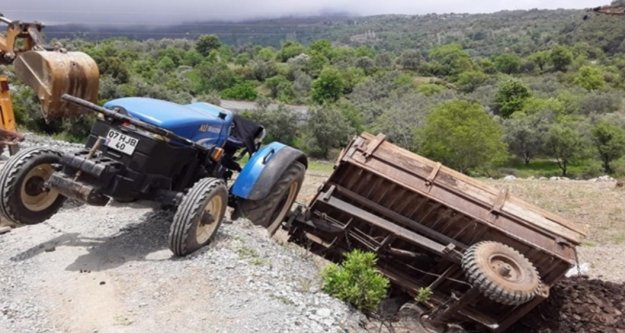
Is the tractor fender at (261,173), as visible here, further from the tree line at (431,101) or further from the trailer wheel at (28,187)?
the tree line at (431,101)

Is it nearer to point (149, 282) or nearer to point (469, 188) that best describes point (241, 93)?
point (469, 188)

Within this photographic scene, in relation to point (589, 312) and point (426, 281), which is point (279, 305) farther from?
point (589, 312)

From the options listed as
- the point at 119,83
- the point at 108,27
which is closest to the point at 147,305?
the point at 119,83

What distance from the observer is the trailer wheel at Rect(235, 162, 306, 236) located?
793 centimetres

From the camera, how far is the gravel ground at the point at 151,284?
5.18 meters

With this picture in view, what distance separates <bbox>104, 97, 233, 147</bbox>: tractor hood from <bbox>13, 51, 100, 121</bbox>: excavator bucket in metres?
2.23

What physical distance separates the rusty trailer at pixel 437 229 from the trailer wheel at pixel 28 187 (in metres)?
3.19

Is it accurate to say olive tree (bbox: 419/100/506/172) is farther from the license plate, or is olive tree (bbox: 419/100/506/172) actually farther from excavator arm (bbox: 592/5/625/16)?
the license plate

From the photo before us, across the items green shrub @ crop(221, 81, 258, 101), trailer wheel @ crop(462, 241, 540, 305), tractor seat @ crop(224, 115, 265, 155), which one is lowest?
green shrub @ crop(221, 81, 258, 101)

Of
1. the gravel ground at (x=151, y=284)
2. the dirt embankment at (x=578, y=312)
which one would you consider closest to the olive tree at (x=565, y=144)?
the dirt embankment at (x=578, y=312)

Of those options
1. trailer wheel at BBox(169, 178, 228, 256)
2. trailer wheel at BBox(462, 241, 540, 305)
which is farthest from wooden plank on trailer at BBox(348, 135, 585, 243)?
trailer wheel at BBox(169, 178, 228, 256)

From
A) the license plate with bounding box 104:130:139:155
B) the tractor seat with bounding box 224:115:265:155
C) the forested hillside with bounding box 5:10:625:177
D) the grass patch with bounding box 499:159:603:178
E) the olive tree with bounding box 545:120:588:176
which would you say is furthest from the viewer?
the olive tree with bounding box 545:120:588:176

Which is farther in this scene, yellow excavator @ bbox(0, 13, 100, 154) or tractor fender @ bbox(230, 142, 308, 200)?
yellow excavator @ bbox(0, 13, 100, 154)

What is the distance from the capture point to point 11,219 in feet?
21.3
